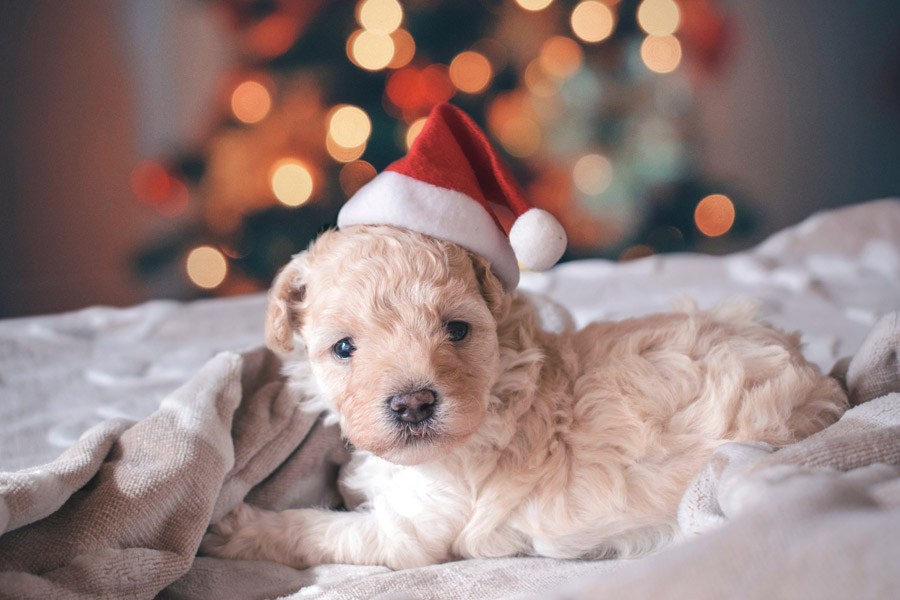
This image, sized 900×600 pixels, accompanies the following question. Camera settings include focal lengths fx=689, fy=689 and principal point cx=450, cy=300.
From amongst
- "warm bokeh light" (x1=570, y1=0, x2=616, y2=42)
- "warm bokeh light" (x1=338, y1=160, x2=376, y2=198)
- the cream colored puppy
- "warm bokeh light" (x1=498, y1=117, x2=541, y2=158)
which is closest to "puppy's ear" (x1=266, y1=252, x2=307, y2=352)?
the cream colored puppy

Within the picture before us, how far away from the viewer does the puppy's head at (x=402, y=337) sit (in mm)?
1259

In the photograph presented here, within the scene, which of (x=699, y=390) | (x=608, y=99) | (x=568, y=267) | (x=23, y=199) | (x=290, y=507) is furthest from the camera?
(x=608, y=99)

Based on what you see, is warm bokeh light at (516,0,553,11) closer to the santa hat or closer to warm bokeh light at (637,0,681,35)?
warm bokeh light at (637,0,681,35)

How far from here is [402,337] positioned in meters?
1.29

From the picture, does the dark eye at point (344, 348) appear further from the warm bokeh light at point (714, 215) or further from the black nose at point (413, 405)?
the warm bokeh light at point (714, 215)

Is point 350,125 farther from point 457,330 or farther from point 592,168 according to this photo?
point 457,330

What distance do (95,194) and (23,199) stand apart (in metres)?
0.36

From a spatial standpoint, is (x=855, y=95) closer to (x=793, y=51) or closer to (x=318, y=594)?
(x=793, y=51)

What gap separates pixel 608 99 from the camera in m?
4.44

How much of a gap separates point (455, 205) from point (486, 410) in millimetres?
424

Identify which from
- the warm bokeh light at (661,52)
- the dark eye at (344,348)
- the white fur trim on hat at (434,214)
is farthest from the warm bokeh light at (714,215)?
the dark eye at (344,348)

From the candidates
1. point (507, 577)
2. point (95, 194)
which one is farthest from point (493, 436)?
point (95, 194)

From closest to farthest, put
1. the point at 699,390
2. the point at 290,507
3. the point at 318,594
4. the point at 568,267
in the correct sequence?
the point at 318,594 → the point at 699,390 → the point at 290,507 → the point at 568,267

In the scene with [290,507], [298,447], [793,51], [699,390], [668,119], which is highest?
[793,51]
